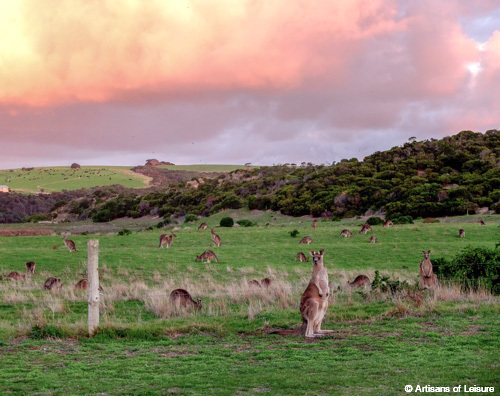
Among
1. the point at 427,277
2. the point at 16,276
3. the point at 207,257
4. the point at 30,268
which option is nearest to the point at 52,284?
the point at 16,276

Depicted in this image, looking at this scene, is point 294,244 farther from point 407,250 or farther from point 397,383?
point 397,383

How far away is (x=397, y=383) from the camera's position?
8188mm

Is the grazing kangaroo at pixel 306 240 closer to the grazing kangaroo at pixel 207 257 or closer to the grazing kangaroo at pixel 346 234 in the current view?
the grazing kangaroo at pixel 346 234

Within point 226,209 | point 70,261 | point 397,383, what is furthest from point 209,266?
point 226,209

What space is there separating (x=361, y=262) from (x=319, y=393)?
22.8 metres

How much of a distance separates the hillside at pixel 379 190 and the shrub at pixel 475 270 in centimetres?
3367

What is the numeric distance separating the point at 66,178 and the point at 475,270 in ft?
541

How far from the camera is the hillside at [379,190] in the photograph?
194ft

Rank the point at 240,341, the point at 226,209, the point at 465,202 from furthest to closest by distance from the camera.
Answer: the point at 226,209 → the point at 465,202 → the point at 240,341

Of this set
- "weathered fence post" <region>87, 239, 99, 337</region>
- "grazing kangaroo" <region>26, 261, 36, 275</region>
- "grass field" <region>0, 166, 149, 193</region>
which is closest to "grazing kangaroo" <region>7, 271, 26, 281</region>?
Answer: "grazing kangaroo" <region>26, 261, 36, 275</region>

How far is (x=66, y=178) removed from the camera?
171 meters

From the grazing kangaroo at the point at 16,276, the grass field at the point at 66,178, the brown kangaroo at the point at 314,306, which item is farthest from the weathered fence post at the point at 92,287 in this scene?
the grass field at the point at 66,178

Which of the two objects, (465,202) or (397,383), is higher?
(465,202)

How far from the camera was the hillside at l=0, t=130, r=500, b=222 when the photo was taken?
2327 inches
